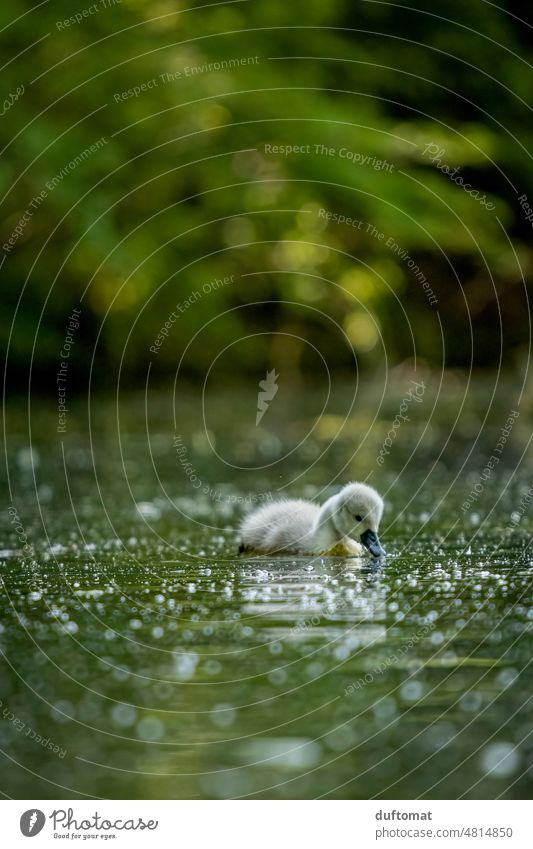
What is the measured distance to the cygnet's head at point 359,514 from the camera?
3736 millimetres

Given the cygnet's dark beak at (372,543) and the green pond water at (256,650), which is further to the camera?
the cygnet's dark beak at (372,543)

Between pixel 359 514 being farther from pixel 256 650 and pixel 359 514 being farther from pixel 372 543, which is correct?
pixel 256 650

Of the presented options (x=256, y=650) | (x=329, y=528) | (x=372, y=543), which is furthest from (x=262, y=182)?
(x=256, y=650)

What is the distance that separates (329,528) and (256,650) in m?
1.27

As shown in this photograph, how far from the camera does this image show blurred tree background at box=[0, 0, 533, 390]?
33.5 feet

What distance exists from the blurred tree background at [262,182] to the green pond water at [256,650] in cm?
466

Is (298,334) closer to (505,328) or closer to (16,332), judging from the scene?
(505,328)

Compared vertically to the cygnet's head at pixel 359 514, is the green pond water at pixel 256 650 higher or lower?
lower

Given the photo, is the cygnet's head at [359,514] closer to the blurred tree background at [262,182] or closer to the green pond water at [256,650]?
the green pond water at [256,650]

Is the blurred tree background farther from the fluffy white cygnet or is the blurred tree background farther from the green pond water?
the fluffy white cygnet

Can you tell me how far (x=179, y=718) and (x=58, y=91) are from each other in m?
8.64

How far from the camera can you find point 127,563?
361 cm

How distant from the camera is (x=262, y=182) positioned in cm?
1153

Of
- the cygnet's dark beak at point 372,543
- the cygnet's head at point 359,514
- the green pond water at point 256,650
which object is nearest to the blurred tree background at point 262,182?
the green pond water at point 256,650
